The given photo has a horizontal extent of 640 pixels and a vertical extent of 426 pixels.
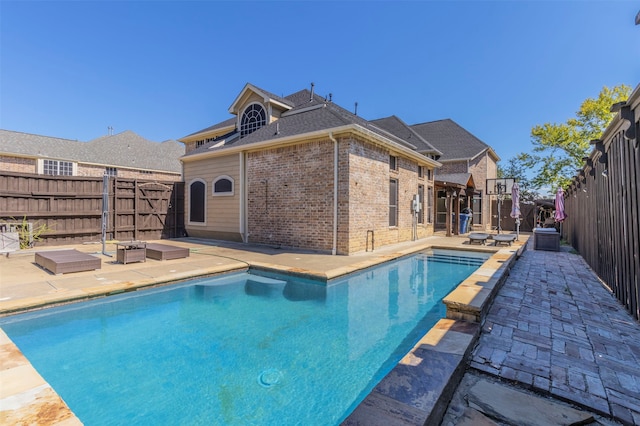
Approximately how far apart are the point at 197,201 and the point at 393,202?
8.11 meters

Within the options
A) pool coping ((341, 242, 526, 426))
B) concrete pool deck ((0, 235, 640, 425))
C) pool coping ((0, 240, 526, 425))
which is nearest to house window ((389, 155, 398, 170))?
concrete pool deck ((0, 235, 640, 425))

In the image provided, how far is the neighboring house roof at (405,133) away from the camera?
58.9 feet

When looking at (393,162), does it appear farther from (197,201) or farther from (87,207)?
(87,207)

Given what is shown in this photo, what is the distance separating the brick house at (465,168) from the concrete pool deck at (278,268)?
11.6 meters

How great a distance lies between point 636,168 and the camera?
11.2 feet

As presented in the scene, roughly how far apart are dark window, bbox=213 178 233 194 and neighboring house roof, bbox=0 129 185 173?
14.6 meters

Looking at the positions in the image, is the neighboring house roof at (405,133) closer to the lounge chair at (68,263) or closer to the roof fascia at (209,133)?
the roof fascia at (209,133)

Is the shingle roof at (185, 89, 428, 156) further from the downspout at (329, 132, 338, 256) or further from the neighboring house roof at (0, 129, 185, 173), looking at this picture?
the neighboring house roof at (0, 129, 185, 173)

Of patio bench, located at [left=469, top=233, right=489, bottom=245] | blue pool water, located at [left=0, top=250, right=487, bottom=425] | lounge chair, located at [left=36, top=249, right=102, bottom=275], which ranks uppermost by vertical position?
patio bench, located at [left=469, top=233, right=489, bottom=245]

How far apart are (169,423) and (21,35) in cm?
1318

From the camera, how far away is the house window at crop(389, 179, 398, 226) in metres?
10.6

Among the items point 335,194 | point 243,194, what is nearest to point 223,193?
point 243,194

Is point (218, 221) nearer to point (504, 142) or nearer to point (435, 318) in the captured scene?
point (435, 318)

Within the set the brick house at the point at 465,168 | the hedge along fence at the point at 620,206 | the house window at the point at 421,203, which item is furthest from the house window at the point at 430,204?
the hedge along fence at the point at 620,206
